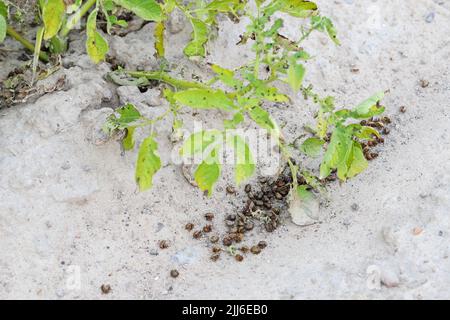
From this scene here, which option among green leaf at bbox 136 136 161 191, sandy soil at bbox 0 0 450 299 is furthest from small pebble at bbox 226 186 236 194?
green leaf at bbox 136 136 161 191

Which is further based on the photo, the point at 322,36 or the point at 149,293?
the point at 322,36

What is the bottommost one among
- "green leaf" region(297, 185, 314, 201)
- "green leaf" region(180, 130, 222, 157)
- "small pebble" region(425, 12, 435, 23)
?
"green leaf" region(297, 185, 314, 201)

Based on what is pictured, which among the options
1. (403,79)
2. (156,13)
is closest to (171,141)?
(156,13)

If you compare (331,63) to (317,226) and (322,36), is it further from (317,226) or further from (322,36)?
(317,226)

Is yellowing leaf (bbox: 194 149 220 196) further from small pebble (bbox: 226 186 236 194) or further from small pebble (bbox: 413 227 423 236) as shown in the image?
small pebble (bbox: 413 227 423 236)

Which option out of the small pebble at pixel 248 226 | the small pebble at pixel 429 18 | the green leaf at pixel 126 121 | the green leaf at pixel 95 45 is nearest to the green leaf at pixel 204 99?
the green leaf at pixel 126 121

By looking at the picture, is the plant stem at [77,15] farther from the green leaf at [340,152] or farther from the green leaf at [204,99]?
the green leaf at [340,152]
